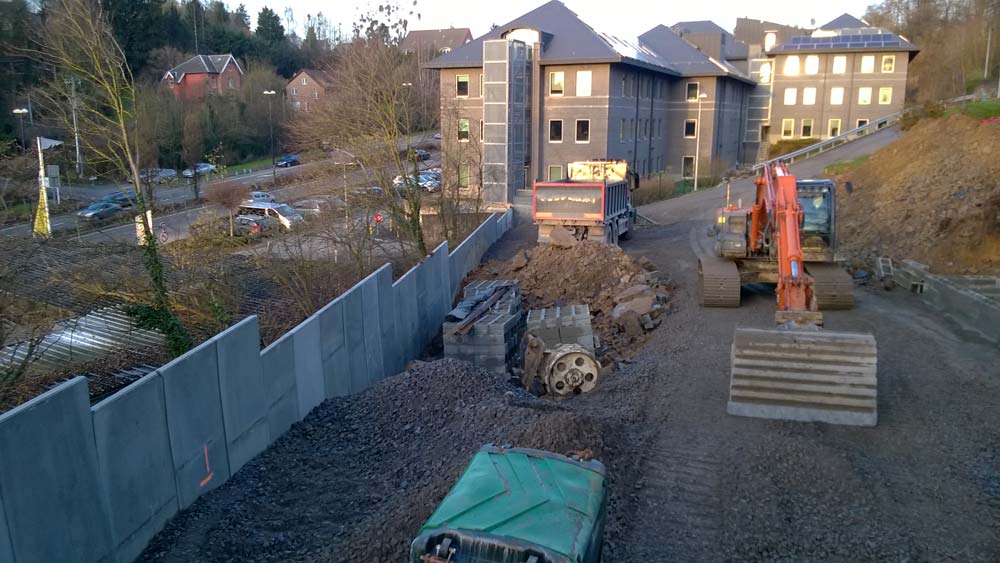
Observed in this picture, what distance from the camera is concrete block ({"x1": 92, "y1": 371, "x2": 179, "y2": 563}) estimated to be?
671 centimetres

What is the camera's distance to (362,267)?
16.8 meters

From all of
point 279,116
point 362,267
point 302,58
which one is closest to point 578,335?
point 362,267

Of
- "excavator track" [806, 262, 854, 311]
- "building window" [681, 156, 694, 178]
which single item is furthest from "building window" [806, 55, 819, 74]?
"excavator track" [806, 262, 854, 311]

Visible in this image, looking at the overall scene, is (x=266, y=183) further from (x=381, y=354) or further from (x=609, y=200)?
(x=381, y=354)

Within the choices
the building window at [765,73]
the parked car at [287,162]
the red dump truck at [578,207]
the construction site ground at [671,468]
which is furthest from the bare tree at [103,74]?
the building window at [765,73]

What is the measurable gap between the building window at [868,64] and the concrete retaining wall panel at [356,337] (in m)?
56.0

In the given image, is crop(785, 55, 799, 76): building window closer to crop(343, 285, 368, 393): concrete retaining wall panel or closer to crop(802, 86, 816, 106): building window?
crop(802, 86, 816, 106): building window

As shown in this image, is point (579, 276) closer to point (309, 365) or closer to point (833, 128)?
point (309, 365)

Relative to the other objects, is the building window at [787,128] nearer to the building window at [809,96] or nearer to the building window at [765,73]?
the building window at [809,96]

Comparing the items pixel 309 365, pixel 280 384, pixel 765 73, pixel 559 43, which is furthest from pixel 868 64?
pixel 280 384

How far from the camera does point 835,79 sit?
5866 centimetres

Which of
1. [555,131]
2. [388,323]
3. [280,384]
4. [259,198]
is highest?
[555,131]

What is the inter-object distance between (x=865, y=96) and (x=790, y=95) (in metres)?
5.46

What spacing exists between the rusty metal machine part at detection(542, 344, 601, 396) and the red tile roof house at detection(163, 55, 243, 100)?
161 ft
